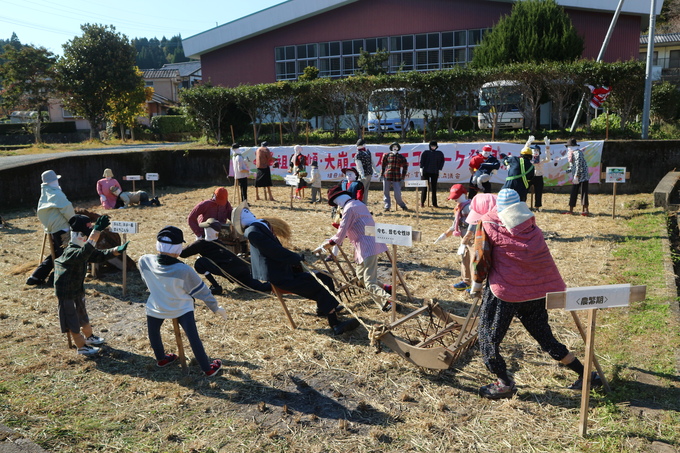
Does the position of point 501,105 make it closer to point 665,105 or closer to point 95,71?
point 665,105

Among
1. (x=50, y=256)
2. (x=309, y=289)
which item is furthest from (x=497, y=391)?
(x=50, y=256)

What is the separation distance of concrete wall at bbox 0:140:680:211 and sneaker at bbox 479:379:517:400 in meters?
12.2

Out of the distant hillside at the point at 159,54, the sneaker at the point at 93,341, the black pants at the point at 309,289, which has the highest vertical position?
the distant hillside at the point at 159,54

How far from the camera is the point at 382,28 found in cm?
3141

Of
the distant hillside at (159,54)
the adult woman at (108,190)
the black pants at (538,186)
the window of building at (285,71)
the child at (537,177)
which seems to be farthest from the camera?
the distant hillside at (159,54)

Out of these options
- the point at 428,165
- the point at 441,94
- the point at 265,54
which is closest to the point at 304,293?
the point at 428,165

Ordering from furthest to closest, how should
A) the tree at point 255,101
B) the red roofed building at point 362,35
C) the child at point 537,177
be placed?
the red roofed building at point 362,35
the tree at point 255,101
the child at point 537,177

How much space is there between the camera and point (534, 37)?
77.0 feet

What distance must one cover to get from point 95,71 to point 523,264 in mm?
33534

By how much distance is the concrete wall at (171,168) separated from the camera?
15.3m

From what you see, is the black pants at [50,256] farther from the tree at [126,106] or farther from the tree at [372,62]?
the tree at [126,106]

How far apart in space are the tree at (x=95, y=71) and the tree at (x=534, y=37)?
2147cm

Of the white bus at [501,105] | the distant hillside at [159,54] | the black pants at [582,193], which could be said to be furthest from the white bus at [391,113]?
the distant hillside at [159,54]

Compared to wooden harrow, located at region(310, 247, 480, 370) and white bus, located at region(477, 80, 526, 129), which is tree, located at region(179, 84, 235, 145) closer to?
white bus, located at region(477, 80, 526, 129)
